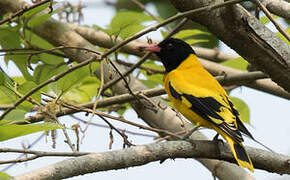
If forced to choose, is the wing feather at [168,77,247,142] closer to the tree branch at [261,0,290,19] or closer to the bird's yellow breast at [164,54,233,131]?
the bird's yellow breast at [164,54,233,131]

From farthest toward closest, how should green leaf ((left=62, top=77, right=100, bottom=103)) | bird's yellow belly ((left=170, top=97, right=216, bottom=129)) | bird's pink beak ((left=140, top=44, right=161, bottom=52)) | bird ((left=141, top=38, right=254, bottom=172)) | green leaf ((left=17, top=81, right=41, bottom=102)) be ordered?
green leaf ((left=62, top=77, right=100, bottom=103)) → bird's pink beak ((left=140, top=44, right=161, bottom=52)) → bird's yellow belly ((left=170, top=97, right=216, bottom=129)) → bird ((left=141, top=38, right=254, bottom=172)) → green leaf ((left=17, top=81, right=41, bottom=102))

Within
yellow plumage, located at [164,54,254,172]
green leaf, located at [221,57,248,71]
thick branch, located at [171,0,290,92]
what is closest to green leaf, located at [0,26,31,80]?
yellow plumage, located at [164,54,254,172]

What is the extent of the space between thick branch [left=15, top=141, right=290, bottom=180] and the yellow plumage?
379 millimetres

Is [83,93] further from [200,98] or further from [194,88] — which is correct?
[200,98]

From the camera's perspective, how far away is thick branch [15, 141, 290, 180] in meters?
2.20

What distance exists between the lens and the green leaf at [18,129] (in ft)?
7.09

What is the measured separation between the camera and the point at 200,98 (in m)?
4.02

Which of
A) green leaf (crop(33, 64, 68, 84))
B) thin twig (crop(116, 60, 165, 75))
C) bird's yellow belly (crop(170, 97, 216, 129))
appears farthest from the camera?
thin twig (crop(116, 60, 165, 75))

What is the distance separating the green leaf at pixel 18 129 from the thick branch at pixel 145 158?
0.58 ft

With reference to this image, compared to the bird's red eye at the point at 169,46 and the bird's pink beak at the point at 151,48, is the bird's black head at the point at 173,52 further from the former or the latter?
the bird's pink beak at the point at 151,48

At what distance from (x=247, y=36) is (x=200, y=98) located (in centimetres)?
136

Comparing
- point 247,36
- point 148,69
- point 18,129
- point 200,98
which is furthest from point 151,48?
point 18,129

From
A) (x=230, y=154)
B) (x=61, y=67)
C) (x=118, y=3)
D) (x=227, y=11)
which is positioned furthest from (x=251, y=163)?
(x=118, y=3)

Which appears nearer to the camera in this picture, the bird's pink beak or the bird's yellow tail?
the bird's yellow tail
